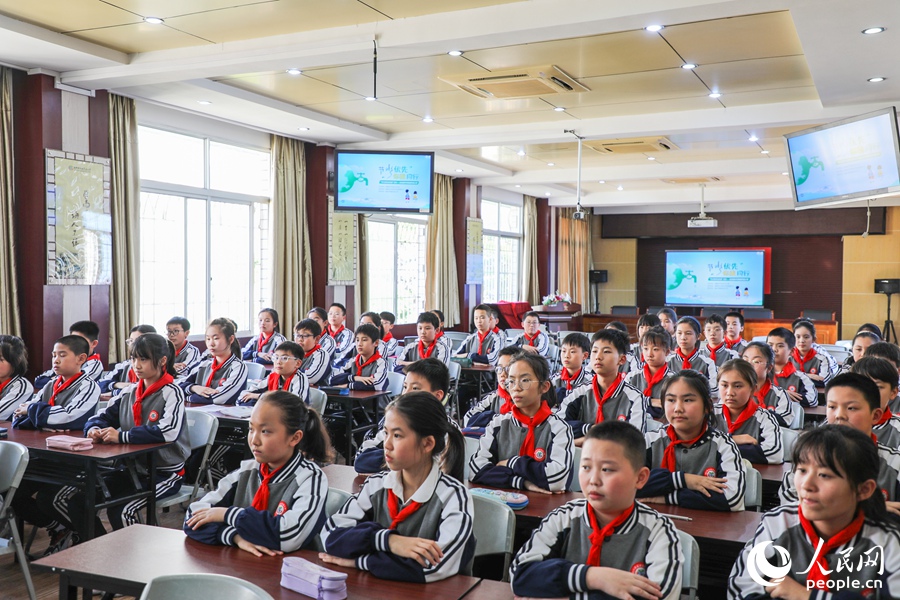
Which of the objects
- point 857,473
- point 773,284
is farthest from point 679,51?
point 773,284

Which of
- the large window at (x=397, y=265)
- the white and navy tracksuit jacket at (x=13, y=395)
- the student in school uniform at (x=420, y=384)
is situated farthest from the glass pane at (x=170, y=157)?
the student in school uniform at (x=420, y=384)

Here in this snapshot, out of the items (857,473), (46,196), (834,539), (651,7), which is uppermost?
(651,7)

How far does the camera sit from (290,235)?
9344mm

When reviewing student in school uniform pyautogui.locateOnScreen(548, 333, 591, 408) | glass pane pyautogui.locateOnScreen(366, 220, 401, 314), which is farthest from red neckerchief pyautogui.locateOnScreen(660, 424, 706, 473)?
glass pane pyautogui.locateOnScreen(366, 220, 401, 314)

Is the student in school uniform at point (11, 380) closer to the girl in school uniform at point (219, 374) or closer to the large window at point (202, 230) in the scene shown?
the girl in school uniform at point (219, 374)

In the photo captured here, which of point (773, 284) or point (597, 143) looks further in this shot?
point (773, 284)

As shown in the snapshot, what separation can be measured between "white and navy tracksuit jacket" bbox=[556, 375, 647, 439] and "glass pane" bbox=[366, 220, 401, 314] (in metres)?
6.65

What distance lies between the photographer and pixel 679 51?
592cm

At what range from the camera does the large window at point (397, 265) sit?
1141 centimetres

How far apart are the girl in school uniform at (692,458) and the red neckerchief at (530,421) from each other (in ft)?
1.67

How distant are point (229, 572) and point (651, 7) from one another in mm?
3898

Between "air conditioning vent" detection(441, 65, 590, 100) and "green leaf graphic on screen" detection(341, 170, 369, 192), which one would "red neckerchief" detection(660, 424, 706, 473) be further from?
"green leaf graphic on screen" detection(341, 170, 369, 192)

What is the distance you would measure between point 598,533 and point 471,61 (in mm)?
4856

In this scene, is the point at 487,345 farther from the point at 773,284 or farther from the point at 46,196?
the point at 773,284
